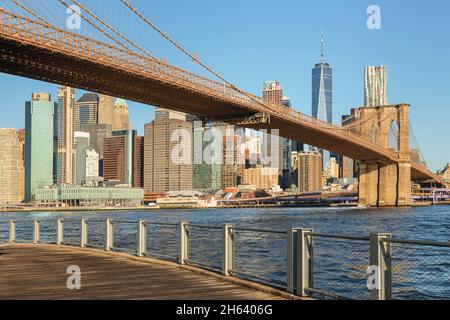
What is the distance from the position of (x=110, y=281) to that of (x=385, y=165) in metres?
96.7

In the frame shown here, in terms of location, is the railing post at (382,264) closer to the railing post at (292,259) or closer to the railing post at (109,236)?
the railing post at (292,259)

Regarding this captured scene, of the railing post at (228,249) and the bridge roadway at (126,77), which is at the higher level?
the bridge roadway at (126,77)

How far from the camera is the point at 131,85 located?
50594 mm

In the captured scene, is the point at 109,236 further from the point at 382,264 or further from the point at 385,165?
the point at 385,165

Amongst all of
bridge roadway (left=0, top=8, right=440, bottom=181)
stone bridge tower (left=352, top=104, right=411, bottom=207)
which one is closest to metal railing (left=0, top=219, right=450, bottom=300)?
bridge roadway (left=0, top=8, right=440, bottom=181)

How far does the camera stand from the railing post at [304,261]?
9.27 meters

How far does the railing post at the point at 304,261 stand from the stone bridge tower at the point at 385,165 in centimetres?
9400

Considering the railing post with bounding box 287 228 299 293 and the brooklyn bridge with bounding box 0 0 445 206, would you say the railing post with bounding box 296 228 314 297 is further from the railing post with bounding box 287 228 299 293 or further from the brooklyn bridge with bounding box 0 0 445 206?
the brooklyn bridge with bounding box 0 0 445 206

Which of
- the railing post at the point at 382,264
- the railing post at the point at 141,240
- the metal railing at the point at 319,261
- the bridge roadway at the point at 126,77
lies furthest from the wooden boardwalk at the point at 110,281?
the bridge roadway at the point at 126,77

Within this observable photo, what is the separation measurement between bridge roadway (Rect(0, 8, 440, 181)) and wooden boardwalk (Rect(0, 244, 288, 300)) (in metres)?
26.9

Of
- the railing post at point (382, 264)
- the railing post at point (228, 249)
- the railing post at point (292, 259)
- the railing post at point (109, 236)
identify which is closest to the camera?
the railing post at point (382, 264)

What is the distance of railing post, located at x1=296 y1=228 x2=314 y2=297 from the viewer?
365 inches

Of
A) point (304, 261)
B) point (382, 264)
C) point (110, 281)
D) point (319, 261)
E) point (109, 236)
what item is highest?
point (382, 264)

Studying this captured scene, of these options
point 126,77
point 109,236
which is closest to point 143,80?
point 126,77
